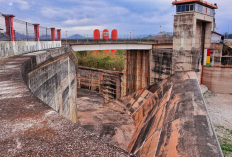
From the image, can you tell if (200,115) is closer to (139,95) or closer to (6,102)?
(6,102)

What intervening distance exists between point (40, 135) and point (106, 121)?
18.4 m

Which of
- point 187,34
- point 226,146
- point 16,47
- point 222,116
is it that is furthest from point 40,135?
point 222,116

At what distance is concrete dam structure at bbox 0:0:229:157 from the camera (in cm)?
232

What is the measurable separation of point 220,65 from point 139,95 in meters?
10.1

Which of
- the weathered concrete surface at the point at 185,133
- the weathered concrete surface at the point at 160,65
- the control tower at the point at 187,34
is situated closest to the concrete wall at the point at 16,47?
the weathered concrete surface at the point at 185,133

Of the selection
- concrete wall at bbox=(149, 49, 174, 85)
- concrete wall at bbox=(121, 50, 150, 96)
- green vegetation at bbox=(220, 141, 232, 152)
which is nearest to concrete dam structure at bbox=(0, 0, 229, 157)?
concrete wall at bbox=(121, 50, 150, 96)

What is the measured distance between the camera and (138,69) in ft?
83.9

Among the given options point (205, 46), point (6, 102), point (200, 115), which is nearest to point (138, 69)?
point (205, 46)

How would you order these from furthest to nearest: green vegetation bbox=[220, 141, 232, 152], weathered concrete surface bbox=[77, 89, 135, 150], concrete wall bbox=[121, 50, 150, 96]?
concrete wall bbox=[121, 50, 150, 96], weathered concrete surface bbox=[77, 89, 135, 150], green vegetation bbox=[220, 141, 232, 152]

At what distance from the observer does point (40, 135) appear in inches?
90.7

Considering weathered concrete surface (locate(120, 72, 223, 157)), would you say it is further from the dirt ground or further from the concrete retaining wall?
the concrete retaining wall

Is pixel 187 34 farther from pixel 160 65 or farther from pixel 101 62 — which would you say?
pixel 101 62

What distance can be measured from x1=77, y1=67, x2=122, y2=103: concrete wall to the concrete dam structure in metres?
0.14

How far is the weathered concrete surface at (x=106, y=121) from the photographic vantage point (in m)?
16.8
